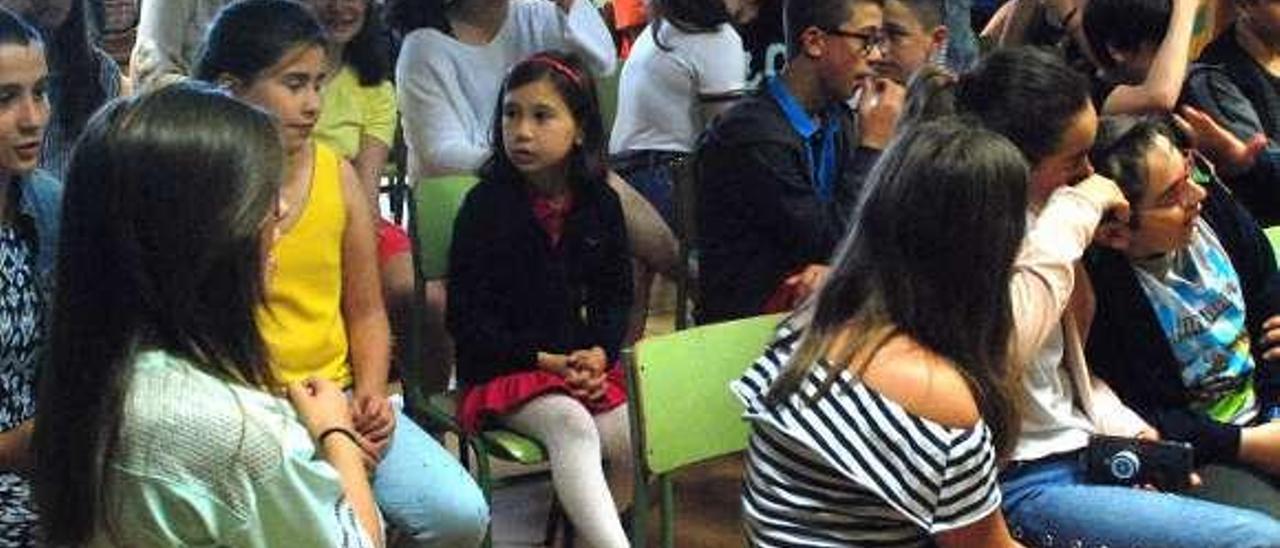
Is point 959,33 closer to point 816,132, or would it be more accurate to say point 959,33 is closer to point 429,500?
point 816,132

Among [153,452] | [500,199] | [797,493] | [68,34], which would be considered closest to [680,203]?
[500,199]

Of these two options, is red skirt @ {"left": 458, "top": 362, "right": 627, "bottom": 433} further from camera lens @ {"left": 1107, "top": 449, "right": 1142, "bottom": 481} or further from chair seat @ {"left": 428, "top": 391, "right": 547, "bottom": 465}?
camera lens @ {"left": 1107, "top": 449, "right": 1142, "bottom": 481}

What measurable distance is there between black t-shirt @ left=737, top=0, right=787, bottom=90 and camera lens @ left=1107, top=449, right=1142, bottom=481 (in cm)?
212

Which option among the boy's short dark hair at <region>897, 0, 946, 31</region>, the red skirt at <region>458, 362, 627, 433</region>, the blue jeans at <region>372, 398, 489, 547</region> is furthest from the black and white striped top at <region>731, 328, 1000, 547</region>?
the boy's short dark hair at <region>897, 0, 946, 31</region>

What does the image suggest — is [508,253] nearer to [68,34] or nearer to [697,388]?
[697,388]

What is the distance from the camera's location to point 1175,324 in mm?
2648

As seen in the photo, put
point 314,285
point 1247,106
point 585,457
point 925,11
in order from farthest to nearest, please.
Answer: point 925,11 → point 1247,106 → point 585,457 → point 314,285

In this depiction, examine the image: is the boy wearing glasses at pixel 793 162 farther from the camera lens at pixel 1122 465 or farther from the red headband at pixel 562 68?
the camera lens at pixel 1122 465

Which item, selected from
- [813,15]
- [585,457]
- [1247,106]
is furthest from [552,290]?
[1247,106]

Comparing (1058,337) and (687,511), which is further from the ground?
(1058,337)

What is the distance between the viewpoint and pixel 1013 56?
2.59 metres

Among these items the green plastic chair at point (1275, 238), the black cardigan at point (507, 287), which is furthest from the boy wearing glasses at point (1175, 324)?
the black cardigan at point (507, 287)

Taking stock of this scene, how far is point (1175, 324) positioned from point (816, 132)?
812 mm

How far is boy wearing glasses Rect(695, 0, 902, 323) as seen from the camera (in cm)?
311
